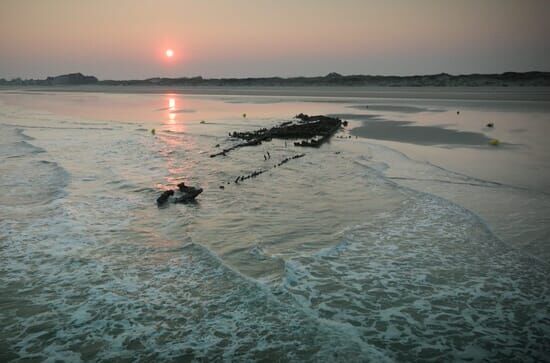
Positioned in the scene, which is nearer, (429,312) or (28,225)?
(429,312)

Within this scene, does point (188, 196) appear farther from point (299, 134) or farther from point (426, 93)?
point (426, 93)

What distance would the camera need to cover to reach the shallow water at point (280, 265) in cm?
509

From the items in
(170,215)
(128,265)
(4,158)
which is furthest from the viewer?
(4,158)

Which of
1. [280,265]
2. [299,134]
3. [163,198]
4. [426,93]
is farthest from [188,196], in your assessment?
[426,93]

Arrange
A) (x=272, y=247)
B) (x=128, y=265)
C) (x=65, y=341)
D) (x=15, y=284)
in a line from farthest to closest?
(x=272, y=247) < (x=128, y=265) < (x=15, y=284) < (x=65, y=341)

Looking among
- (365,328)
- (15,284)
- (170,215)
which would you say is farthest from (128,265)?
(365,328)

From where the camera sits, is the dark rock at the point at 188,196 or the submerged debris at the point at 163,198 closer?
the submerged debris at the point at 163,198

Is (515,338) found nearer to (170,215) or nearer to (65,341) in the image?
(65,341)

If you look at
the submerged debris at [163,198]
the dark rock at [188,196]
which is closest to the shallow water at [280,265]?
the dark rock at [188,196]

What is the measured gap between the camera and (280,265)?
23.1 ft

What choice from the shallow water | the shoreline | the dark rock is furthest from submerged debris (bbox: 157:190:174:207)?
the shoreline

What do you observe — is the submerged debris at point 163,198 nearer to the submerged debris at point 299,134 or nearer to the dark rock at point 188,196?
the dark rock at point 188,196

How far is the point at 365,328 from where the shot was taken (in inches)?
211

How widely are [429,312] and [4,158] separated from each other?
18.6 meters
